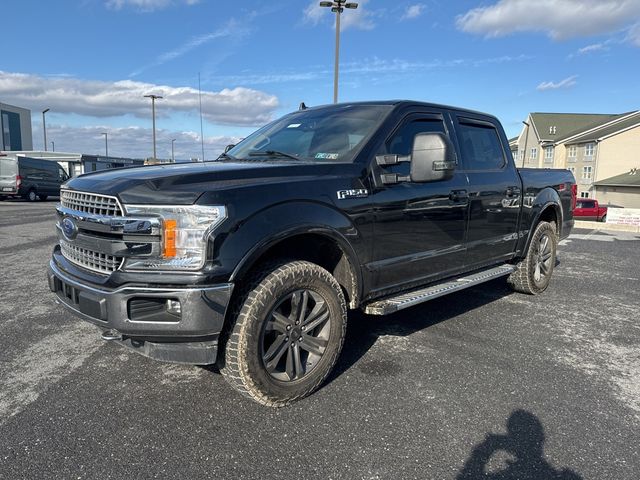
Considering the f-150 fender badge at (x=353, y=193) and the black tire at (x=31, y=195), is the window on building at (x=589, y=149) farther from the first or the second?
the f-150 fender badge at (x=353, y=193)

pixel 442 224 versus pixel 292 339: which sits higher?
pixel 442 224

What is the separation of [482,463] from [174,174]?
2.29 m

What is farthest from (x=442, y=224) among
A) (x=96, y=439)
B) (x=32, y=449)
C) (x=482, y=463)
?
(x=32, y=449)

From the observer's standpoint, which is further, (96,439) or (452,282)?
(452,282)

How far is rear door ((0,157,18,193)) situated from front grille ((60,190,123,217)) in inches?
840

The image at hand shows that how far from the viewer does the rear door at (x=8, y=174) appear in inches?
813

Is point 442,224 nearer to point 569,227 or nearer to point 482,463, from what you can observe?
point 482,463

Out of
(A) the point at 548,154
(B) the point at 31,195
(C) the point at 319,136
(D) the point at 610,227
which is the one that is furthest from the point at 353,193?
(A) the point at 548,154

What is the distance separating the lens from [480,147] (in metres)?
4.77

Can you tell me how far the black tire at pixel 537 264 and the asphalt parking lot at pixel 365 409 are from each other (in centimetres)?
91

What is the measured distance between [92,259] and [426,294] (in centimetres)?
246

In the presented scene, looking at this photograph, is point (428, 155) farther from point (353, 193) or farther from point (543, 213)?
point (543, 213)

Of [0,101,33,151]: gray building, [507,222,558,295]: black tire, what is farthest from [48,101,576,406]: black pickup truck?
[0,101,33,151]: gray building

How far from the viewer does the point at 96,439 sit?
2.53 meters
